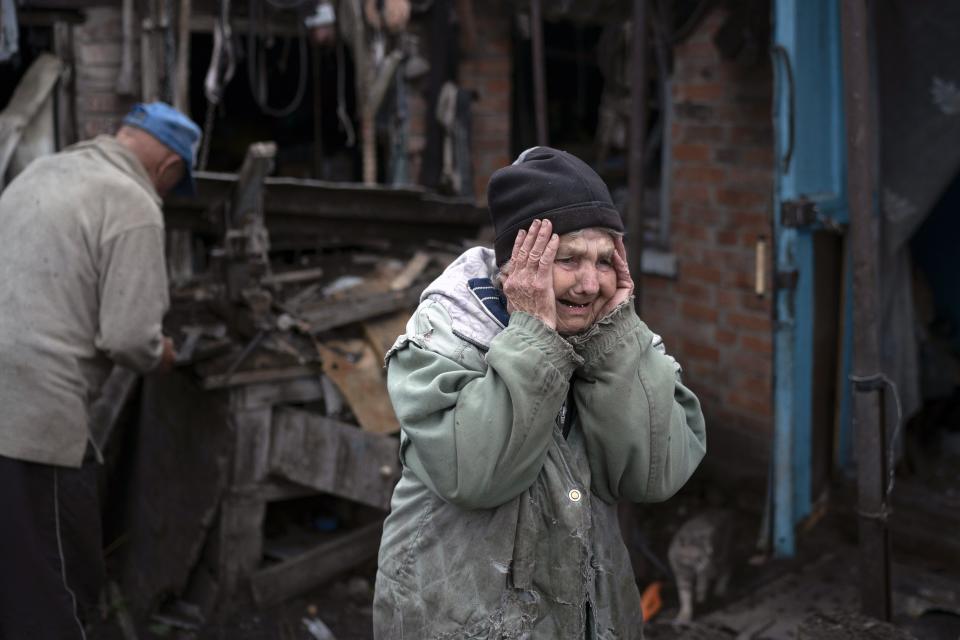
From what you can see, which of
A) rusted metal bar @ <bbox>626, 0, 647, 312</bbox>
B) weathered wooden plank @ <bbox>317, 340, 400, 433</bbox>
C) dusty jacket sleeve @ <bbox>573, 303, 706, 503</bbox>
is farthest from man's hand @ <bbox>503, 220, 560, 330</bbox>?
weathered wooden plank @ <bbox>317, 340, 400, 433</bbox>

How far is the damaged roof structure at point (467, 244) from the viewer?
4.68 m

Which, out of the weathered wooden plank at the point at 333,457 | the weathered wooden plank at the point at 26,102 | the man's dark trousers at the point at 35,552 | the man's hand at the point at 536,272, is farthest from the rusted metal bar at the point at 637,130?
the weathered wooden plank at the point at 26,102

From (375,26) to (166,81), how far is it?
1.25 meters

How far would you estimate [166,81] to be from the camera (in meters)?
5.71

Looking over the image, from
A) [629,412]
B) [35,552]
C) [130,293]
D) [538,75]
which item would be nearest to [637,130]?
[538,75]

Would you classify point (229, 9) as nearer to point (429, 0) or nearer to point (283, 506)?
point (429, 0)

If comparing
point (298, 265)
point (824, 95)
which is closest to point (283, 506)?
point (298, 265)

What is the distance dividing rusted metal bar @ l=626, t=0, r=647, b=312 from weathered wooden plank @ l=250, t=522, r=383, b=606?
1.93m

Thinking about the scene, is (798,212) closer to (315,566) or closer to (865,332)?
(865,332)

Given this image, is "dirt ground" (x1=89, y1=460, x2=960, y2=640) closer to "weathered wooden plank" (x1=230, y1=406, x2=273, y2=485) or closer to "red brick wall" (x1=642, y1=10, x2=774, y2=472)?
"weathered wooden plank" (x1=230, y1=406, x2=273, y2=485)

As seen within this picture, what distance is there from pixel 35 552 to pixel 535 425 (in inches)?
101

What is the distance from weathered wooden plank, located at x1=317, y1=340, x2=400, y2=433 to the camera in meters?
4.85

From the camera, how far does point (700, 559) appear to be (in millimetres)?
4723

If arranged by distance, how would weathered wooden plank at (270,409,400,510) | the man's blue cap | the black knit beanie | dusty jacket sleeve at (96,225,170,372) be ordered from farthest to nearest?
1. weathered wooden plank at (270,409,400,510)
2. the man's blue cap
3. dusty jacket sleeve at (96,225,170,372)
4. the black knit beanie
